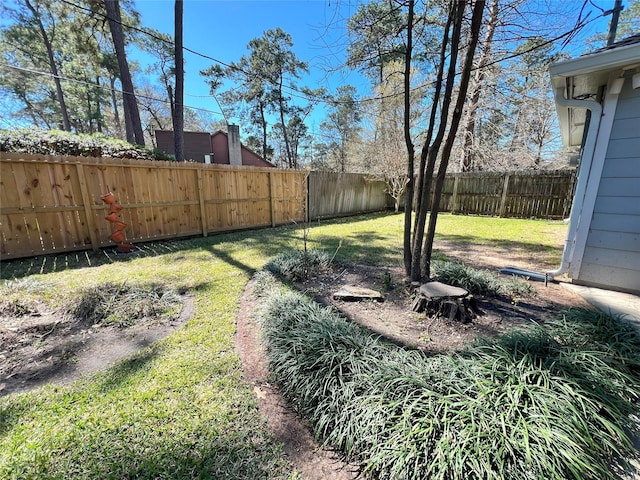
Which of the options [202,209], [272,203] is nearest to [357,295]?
[202,209]

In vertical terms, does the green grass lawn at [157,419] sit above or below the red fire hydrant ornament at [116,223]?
below

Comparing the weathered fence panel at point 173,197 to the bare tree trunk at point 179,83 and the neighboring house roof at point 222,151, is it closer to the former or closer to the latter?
the bare tree trunk at point 179,83

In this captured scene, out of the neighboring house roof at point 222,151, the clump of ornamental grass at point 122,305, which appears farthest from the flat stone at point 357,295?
the neighboring house roof at point 222,151

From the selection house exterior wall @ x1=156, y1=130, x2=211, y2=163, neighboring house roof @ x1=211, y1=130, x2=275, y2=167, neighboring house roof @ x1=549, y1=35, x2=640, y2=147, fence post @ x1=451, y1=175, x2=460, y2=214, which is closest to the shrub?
neighboring house roof @ x1=549, y1=35, x2=640, y2=147

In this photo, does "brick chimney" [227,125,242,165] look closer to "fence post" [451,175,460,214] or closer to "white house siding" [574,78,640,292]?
"fence post" [451,175,460,214]

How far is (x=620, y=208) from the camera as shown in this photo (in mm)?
3018

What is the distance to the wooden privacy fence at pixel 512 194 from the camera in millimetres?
8805

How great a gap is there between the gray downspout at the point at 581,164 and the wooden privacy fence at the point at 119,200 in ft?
11.6

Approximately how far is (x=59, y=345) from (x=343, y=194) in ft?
28.9

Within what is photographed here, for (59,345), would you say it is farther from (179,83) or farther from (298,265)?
(179,83)

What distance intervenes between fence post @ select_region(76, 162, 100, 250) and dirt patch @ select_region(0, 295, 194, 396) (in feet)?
8.05

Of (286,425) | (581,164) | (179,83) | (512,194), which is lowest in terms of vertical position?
(286,425)

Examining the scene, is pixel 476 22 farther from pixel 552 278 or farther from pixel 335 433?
pixel 335 433

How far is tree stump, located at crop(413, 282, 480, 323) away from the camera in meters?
2.53
